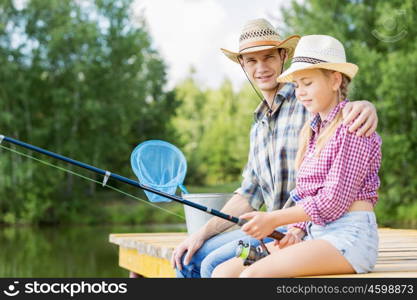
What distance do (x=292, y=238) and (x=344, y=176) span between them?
1.24 ft

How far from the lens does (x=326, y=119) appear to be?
2.33 metres

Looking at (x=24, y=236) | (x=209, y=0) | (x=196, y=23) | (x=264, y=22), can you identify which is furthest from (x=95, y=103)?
(x=209, y=0)

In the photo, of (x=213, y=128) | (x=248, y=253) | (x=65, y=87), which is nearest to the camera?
(x=248, y=253)

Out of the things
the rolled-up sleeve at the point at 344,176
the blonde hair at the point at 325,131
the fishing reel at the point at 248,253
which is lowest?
the fishing reel at the point at 248,253

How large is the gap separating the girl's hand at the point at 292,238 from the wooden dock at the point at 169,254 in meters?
0.27

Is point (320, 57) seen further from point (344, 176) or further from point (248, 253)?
point (248, 253)

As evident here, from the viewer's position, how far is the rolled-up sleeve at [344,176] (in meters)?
2.16

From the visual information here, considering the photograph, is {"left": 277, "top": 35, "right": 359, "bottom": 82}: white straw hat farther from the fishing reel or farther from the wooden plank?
the wooden plank

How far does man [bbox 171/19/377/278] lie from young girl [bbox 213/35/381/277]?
0.51 meters

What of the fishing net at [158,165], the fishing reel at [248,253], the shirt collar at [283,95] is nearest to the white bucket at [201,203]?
the fishing net at [158,165]

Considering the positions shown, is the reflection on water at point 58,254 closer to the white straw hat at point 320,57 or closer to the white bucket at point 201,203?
the white bucket at point 201,203

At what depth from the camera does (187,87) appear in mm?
39969

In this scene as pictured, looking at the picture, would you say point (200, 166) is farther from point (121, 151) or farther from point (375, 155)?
point (375, 155)

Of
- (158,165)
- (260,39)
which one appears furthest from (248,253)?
(158,165)
